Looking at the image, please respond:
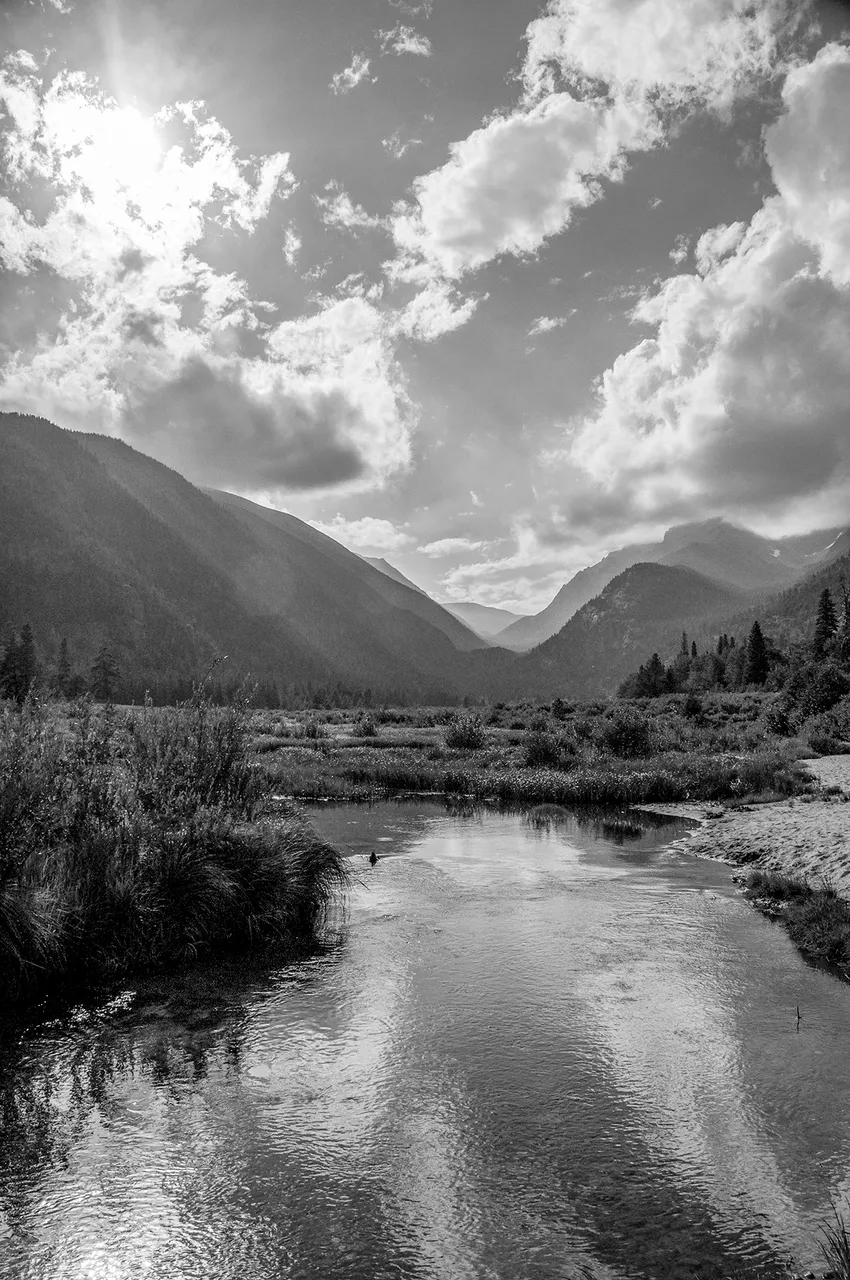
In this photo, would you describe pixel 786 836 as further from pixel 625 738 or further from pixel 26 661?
pixel 26 661

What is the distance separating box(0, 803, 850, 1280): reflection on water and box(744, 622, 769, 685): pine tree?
11271 cm

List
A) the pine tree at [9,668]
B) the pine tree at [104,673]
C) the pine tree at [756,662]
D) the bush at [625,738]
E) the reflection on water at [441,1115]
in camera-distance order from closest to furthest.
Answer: the reflection on water at [441,1115] → the bush at [625,738] → the pine tree at [9,668] → the pine tree at [756,662] → the pine tree at [104,673]

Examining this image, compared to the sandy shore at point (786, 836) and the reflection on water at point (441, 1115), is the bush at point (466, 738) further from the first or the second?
the reflection on water at point (441, 1115)

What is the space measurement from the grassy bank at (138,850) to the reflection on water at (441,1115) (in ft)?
3.36

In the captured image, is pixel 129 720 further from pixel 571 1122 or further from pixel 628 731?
pixel 628 731

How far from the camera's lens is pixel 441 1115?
26.0 feet

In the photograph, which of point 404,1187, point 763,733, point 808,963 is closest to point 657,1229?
point 404,1187

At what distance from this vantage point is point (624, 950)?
13.1 metres

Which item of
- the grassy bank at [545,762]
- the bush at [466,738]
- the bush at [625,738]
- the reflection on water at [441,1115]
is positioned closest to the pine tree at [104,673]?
the grassy bank at [545,762]

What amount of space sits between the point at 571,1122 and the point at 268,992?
4.97 m

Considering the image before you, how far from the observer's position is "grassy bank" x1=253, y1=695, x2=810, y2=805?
3525 cm

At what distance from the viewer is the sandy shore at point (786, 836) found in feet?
60.2

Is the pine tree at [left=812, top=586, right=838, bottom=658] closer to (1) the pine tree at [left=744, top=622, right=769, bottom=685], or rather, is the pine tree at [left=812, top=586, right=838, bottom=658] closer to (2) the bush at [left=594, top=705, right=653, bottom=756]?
(1) the pine tree at [left=744, top=622, right=769, bottom=685]

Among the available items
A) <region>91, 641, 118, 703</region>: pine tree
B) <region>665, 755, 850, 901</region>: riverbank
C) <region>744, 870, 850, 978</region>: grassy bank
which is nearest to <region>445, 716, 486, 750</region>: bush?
<region>665, 755, 850, 901</region>: riverbank
